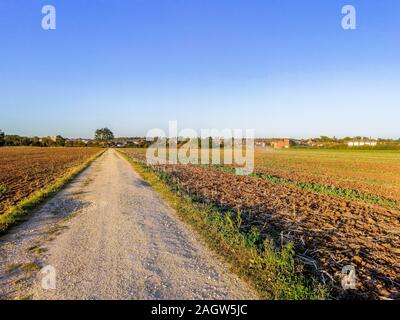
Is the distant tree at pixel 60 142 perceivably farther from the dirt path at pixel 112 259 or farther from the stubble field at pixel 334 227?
the dirt path at pixel 112 259

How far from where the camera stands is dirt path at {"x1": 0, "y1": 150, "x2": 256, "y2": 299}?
14.4ft

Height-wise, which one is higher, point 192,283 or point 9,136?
point 9,136

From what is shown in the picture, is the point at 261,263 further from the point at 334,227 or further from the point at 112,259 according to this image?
the point at 334,227

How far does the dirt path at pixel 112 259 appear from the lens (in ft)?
14.4

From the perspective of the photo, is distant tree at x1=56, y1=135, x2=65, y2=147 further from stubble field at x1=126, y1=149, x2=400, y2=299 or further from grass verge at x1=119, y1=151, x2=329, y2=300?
grass verge at x1=119, y1=151, x2=329, y2=300

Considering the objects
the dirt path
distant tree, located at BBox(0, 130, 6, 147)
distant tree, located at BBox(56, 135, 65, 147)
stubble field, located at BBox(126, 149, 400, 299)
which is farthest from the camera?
distant tree, located at BBox(56, 135, 65, 147)

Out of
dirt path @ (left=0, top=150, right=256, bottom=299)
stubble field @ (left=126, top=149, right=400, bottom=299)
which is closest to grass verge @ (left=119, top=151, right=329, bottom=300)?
dirt path @ (left=0, top=150, right=256, bottom=299)

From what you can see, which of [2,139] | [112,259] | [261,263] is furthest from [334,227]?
[2,139]

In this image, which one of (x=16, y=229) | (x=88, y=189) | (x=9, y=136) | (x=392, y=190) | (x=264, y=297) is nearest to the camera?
(x=264, y=297)

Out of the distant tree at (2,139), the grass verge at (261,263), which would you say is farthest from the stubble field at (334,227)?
the distant tree at (2,139)

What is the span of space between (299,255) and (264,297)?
7.24 feet
